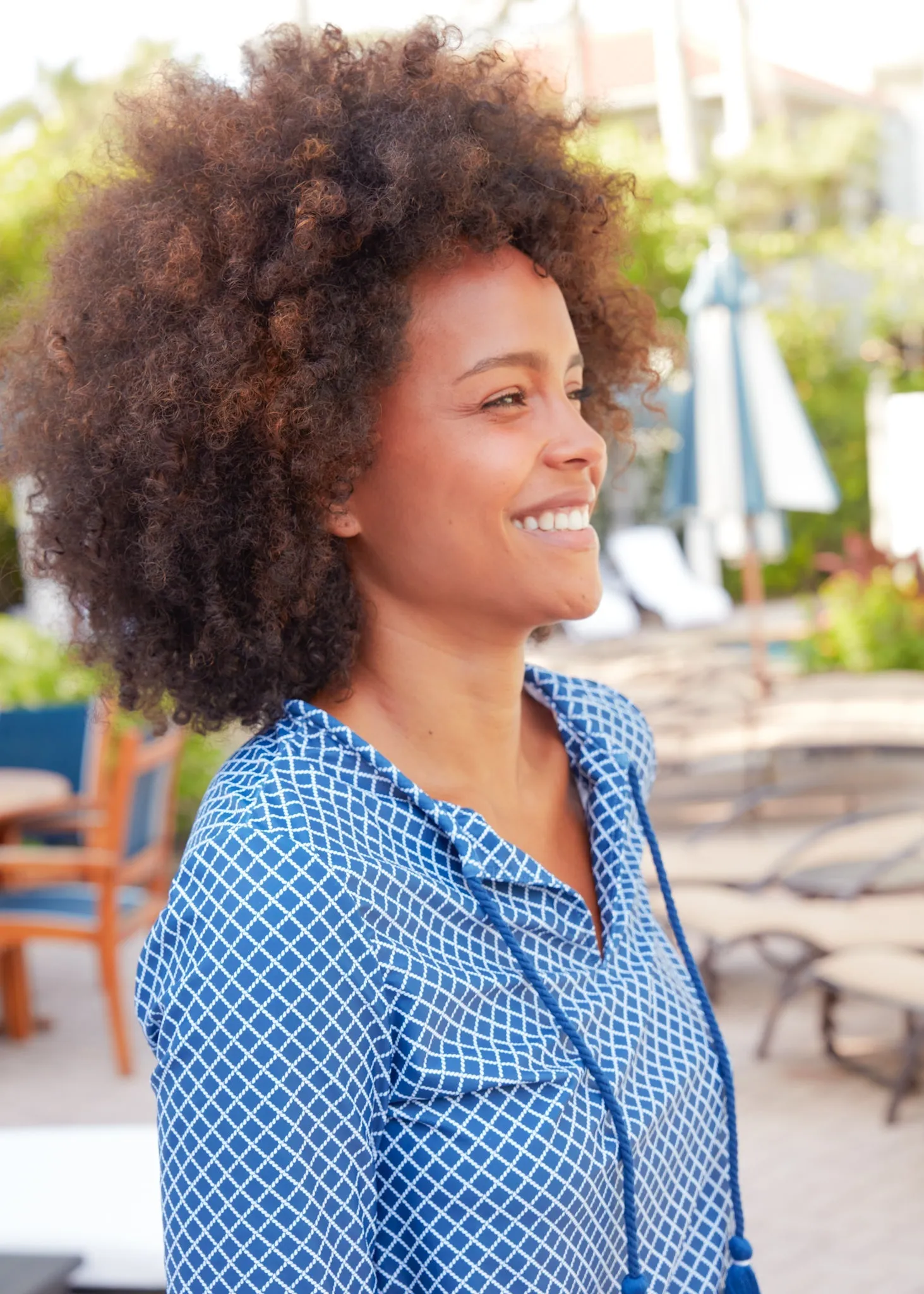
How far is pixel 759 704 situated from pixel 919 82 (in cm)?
2306

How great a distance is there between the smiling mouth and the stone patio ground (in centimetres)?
247

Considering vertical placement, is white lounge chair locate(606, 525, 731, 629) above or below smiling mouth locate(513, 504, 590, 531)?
below

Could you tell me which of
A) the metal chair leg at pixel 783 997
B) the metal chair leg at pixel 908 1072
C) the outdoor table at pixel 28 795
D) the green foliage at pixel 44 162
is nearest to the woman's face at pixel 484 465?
the green foliage at pixel 44 162

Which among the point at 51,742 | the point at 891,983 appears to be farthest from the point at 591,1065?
the point at 51,742

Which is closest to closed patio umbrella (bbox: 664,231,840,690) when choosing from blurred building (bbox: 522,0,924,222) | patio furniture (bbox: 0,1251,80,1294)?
patio furniture (bbox: 0,1251,80,1294)

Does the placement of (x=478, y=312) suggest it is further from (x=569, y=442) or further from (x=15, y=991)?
(x=15, y=991)

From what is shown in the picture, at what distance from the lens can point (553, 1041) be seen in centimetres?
124

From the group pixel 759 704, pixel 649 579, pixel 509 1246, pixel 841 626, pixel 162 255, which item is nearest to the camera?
pixel 509 1246

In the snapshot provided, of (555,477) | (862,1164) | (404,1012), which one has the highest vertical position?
(555,477)

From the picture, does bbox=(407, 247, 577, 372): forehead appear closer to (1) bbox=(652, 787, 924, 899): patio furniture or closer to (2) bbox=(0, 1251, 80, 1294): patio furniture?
(2) bbox=(0, 1251, 80, 1294): patio furniture

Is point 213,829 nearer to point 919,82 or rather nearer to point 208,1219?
point 208,1219

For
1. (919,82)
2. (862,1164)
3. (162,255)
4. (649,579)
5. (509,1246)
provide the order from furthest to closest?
(919,82)
(649,579)
(862,1164)
(162,255)
(509,1246)

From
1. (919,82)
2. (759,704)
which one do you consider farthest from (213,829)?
(919,82)

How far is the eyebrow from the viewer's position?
1326 mm
